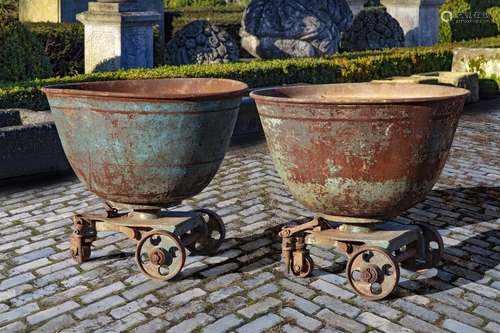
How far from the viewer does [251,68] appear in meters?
10.2

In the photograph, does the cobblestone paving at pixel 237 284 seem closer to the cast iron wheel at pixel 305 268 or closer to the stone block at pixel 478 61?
the cast iron wheel at pixel 305 268

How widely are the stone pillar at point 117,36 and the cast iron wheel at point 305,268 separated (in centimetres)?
732

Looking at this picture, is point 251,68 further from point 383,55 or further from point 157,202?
point 157,202

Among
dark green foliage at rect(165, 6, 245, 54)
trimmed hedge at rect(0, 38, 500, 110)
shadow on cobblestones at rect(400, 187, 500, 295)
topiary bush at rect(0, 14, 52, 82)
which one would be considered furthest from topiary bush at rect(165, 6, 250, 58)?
shadow on cobblestones at rect(400, 187, 500, 295)

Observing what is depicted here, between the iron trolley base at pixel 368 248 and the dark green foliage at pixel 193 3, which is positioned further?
the dark green foliage at pixel 193 3

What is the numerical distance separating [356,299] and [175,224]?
47.1 inches

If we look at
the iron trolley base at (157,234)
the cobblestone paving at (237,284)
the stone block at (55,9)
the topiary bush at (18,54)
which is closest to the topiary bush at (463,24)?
the stone block at (55,9)

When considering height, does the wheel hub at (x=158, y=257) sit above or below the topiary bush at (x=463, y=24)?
below

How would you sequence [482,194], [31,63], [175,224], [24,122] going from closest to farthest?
[175,224] < [482,194] < [24,122] < [31,63]

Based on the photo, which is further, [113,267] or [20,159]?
[20,159]

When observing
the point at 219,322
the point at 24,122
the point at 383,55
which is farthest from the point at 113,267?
the point at 383,55

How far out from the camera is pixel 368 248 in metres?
4.15

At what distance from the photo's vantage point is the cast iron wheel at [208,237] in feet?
15.9

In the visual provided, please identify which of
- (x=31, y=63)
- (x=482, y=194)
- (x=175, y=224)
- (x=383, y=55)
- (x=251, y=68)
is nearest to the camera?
(x=175, y=224)
